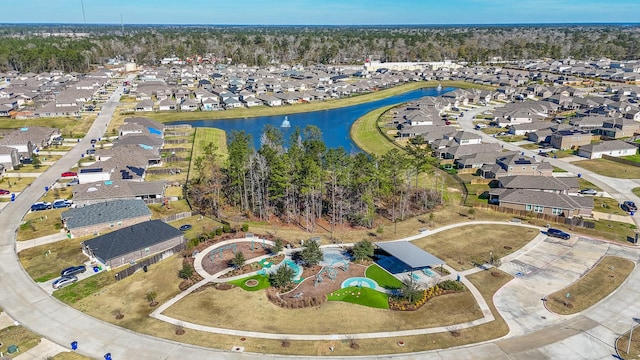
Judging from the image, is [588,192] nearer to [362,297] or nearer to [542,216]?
[542,216]

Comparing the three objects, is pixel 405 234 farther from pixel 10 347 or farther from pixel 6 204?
pixel 6 204

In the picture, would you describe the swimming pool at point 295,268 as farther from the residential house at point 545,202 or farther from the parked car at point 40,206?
the parked car at point 40,206

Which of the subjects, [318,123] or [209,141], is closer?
→ [209,141]

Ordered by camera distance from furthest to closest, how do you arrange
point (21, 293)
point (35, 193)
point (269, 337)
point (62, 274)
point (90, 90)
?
point (90, 90)
point (35, 193)
point (62, 274)
point (21, 293)
point (269, 337)

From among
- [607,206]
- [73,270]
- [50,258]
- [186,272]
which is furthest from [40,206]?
[607,206]

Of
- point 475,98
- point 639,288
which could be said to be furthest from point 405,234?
point 475,98

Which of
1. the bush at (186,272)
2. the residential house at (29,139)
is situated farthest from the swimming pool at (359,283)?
the residential house at (29,139)
